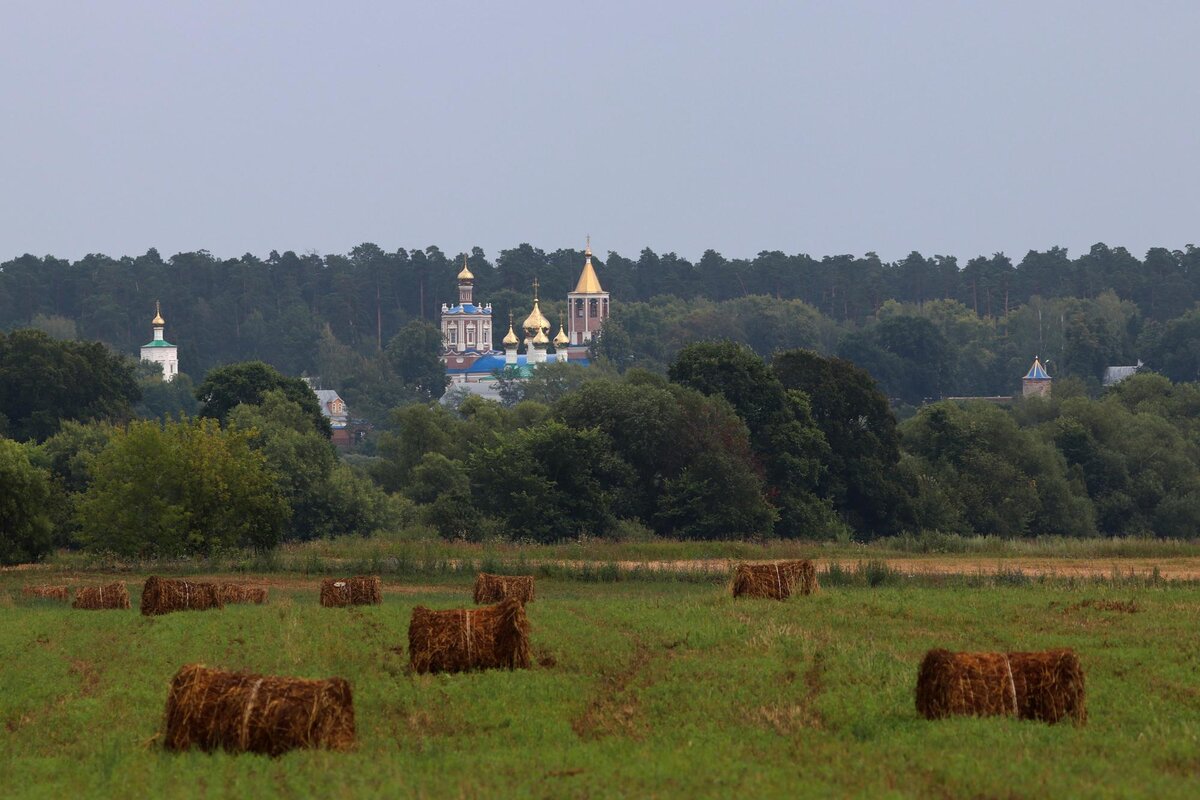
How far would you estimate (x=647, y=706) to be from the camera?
70.2ft

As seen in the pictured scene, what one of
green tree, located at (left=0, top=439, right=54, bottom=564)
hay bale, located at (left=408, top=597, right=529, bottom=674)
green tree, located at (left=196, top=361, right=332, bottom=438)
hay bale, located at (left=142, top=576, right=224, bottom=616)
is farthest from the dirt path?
green tree, located at (left=196, top=361, right=332, bottom=438)

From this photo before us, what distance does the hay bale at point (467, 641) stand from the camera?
2409 centimetres

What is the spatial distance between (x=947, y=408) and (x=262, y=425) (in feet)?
123

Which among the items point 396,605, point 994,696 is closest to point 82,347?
point 396,605

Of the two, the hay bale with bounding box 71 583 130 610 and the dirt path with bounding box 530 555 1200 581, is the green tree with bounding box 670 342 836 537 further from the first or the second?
the hay bale with bounding box 71 583 130 610

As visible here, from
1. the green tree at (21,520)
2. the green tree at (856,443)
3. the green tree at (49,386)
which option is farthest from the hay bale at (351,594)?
the green tree at (49,386)

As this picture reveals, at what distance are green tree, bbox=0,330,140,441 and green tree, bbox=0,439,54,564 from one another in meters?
47.8

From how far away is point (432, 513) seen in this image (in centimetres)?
7938

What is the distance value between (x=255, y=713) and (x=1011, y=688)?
7.82m

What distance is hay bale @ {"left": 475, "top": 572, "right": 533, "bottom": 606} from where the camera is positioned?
36531 millimetres

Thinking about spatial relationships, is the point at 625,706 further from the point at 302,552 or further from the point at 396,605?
the point at 302,552

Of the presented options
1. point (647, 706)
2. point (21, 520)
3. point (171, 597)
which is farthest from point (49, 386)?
point (647, 706)

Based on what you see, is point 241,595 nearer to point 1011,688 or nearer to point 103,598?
point 103,598

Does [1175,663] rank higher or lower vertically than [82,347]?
lower
